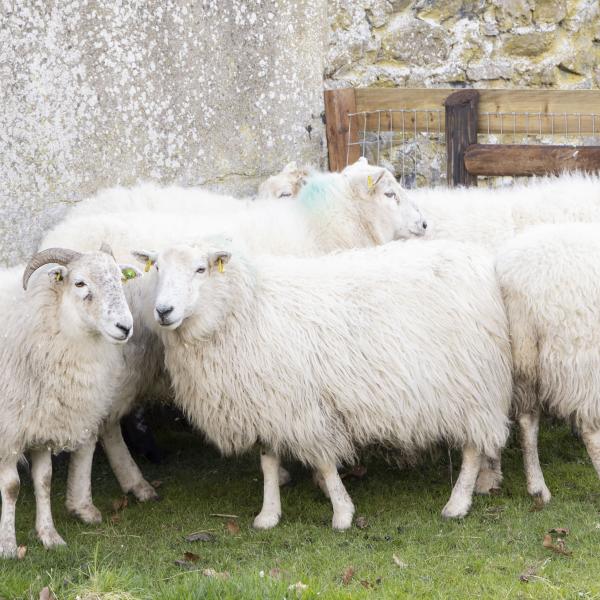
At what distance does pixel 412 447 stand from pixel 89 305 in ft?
6.27

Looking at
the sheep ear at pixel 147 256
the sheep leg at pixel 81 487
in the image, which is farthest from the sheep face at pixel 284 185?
the sheep leg at pixel 81 487

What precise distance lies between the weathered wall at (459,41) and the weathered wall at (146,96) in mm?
290

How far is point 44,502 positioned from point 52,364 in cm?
73

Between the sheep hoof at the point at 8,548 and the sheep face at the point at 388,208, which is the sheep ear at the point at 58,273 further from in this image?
the sheep face at the point at 388,208

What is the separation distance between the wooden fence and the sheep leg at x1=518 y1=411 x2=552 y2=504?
2.48 metres

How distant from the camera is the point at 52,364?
17.9 ft

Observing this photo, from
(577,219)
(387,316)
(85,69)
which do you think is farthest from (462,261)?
(85,69)

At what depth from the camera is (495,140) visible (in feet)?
29.8

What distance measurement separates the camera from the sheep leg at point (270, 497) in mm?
5723

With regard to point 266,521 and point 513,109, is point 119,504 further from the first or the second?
point 513,109

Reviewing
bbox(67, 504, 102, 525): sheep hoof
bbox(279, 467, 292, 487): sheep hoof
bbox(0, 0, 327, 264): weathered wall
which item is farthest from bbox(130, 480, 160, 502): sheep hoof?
bbox(0, 0, 327, 264): weathered wall

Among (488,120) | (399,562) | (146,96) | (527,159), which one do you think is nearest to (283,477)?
(399,562)

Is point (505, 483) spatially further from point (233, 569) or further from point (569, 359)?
point (233, 569)

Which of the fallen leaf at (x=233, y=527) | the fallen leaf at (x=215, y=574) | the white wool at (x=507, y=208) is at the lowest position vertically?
the fallen leaf at (x=233, y=527)
